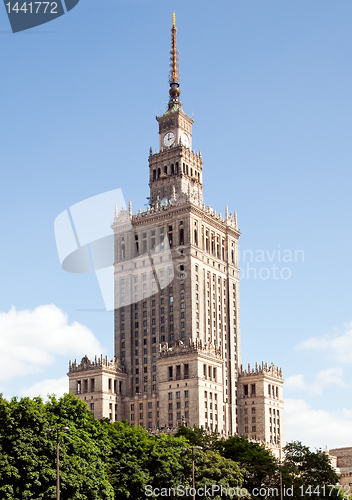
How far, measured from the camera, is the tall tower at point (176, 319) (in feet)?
→ 548

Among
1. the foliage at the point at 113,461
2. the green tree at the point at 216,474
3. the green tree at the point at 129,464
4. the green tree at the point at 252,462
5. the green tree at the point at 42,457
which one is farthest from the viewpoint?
the green tree at the point at 252,462

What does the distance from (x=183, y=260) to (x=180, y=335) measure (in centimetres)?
1927

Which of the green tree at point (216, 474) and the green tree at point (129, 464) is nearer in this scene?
the green tree at point (129, 464)

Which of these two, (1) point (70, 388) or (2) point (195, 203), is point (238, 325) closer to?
(2) point (195, 203)

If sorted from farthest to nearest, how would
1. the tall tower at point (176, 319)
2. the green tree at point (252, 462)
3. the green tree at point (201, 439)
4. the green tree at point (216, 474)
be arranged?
1. the tall tower at point (176, 319)
2. the green tree at point (201, 439)
3. the green tree at point (252, 462)
4. the green tree at point (216, 474)

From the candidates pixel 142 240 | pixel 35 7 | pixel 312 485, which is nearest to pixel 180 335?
pixel 142 240

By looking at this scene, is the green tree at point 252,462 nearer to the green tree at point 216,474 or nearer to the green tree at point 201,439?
the green tree at point 201,439

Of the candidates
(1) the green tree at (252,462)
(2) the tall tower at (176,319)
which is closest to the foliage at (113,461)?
(1) the green tree at (252,462)

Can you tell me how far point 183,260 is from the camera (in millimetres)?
178500

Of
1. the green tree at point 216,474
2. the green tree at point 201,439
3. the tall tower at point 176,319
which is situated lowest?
the green tree at point 216,474

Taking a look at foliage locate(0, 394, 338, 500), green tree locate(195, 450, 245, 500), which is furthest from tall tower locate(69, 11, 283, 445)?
green tree locate(195, 450, 245, 500)

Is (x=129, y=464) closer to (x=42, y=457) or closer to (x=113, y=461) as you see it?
(x=113, y=461)

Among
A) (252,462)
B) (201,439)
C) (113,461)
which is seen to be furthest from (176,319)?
(113,461)

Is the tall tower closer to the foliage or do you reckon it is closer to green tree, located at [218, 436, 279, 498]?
green tree, located at [218, 436, 279, 498]
